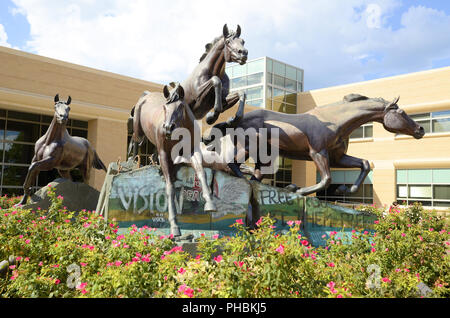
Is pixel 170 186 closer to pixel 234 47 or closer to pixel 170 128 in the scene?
pixel 170 128

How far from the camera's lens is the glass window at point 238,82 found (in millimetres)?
32219

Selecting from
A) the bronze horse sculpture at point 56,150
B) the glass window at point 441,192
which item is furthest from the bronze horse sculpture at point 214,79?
the glass window at point 441,192

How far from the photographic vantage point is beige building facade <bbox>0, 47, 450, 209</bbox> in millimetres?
18234

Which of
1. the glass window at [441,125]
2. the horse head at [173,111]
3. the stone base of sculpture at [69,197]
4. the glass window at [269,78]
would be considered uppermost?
the glass window at [269,78]

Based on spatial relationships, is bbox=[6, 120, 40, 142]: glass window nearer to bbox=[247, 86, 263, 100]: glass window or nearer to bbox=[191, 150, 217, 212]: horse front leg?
bbox=[191, 150, 217, 212]: horse front leg

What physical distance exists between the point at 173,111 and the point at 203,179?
3.67ft

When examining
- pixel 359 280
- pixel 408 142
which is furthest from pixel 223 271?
pixel 408 142

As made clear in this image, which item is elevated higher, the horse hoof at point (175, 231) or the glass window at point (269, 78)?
the glass window at point (269, 78)

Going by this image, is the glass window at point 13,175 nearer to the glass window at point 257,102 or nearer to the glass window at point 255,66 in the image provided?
the glass window at point 257,102

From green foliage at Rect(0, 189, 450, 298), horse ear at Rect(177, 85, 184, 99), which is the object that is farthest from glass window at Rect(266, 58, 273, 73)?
green foliage at Rect(0, 189, 450, 298)

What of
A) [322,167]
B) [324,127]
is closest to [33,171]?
[322,167]

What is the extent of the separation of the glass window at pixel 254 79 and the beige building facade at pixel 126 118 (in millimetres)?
4177

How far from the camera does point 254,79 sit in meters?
31.5

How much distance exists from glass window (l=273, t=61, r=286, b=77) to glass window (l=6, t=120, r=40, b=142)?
1925 centimetres
